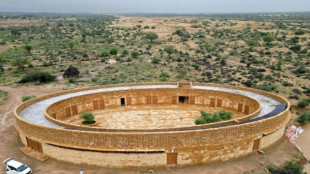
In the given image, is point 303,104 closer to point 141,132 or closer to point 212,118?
point 212,118

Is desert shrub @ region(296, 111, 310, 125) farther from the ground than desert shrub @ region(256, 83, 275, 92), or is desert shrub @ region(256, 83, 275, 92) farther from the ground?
desert shrub @ region(256, 83, 275, 92)

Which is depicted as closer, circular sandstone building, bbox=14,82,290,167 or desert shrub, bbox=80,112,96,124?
circular sandstone building, bbox=14,82,290,167

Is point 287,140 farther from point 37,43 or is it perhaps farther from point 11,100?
point 37,43

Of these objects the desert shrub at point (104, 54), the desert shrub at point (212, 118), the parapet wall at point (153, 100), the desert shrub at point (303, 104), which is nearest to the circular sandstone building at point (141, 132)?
the parapet wall at point (153, 100)

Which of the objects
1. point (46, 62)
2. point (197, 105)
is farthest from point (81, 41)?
point (197, 105)

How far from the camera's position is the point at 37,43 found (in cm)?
7125

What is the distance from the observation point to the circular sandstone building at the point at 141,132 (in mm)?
16953

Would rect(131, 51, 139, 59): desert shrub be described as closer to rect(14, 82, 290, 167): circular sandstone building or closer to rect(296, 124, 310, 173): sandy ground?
rect(14, 82, 290, 167): circular sandstone building

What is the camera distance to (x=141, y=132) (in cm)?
1736

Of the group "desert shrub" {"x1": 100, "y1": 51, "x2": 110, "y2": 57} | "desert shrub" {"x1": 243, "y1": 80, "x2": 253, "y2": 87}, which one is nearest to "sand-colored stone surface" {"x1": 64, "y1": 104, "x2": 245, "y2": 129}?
"desert shrub" {"x1": 243, "y1": 80, "x2": 253, "y2": 87}

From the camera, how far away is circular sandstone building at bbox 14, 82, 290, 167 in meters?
17.0

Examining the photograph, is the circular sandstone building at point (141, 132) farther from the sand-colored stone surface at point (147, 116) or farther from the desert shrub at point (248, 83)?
the desert shrub at point (248, 83)

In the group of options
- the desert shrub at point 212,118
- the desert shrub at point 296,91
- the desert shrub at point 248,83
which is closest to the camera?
the desert shrub at point 212,118

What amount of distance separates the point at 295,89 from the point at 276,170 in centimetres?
2252
